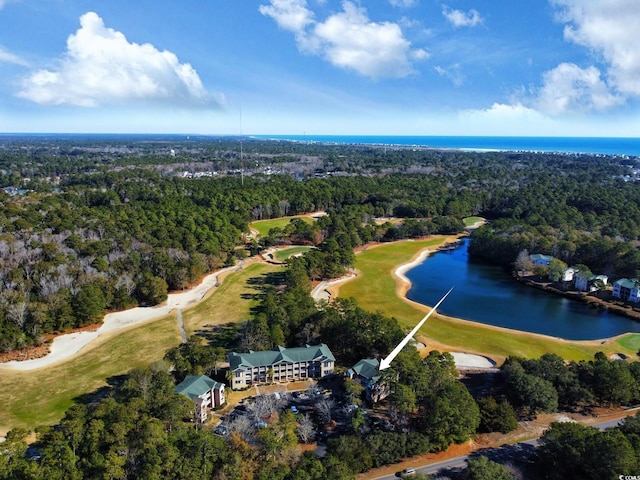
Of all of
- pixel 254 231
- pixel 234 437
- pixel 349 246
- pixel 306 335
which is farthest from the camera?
pixel 254 231

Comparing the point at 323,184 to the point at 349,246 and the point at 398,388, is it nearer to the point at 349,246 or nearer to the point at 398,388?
the point at 349,246

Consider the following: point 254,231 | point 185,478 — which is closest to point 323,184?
point 254,231

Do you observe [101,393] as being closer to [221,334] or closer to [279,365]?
[221,334]

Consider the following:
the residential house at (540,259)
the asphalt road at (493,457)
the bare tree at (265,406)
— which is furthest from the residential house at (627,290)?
the bare tree at (265,406)

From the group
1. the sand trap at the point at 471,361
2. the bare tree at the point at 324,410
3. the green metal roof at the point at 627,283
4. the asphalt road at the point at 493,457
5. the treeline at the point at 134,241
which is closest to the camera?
the asphalt road at the point at 493,457

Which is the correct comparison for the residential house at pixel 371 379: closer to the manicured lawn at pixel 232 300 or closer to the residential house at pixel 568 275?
the manicured lawn at pixel 232 300

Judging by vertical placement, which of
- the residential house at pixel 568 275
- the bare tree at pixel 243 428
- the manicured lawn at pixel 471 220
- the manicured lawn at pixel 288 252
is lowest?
the manicured lawn at pixel 288 252
